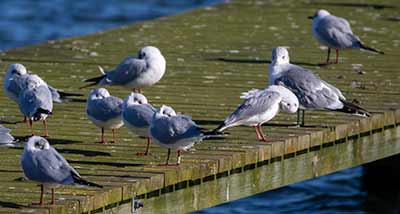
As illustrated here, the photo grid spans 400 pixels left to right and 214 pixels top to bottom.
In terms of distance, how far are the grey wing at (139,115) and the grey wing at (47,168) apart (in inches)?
37.2

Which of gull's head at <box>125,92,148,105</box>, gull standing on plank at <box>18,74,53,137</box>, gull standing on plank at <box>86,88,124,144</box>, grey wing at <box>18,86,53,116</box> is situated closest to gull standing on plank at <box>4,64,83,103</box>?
gull standing on plank at <box>18,74,53,137</box>

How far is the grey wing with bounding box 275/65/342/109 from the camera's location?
8.40m

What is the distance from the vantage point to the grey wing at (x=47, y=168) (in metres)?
6.50

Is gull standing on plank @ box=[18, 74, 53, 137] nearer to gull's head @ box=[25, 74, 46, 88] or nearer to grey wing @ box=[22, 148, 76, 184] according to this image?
gull's head @ box=[25, 74, 46, 88]

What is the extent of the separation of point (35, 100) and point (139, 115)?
2.66 ft

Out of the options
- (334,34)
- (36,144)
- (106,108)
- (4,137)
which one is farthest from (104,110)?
(334,34)

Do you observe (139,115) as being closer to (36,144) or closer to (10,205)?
(36,144)

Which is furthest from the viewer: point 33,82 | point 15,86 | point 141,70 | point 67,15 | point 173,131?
point 67,15

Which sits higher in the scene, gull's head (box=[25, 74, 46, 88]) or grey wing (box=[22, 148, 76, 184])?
gull's head (box=[25, 74, 46, 88])

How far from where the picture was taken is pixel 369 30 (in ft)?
42.5

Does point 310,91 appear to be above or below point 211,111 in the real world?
above

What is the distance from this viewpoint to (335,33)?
10977 millimetres

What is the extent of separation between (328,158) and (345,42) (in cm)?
242

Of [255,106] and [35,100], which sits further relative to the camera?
[35,100]
